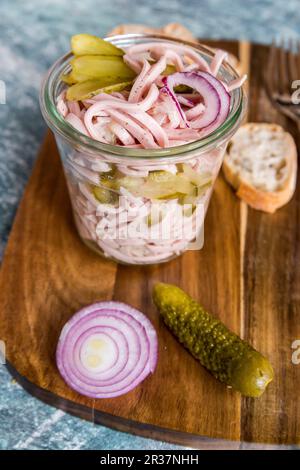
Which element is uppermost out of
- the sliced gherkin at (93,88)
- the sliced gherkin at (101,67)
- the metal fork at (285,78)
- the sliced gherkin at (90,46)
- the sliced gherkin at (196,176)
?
the sliced gherkin at (90,46)

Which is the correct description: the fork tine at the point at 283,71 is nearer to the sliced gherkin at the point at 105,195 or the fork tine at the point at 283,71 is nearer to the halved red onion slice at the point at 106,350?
the sliced gherkin at the point at 105,195

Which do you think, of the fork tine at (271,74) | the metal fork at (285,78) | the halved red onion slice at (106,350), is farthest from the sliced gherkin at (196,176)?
the fork tine at (271,74)

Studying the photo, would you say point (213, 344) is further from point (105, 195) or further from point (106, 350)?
point (105, 195)

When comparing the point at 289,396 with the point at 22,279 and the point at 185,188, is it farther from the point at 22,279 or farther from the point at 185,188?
the point at 22,279

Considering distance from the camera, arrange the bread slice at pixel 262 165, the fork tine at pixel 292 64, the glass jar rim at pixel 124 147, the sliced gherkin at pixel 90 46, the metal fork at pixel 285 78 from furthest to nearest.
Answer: the fork tine at pixel 292 64 → the metal fork at pixel 285 78 → the bread slice at pixel 262 165 → the sliced gherkin at pixel 90 46 → the glass jar rim at pixel 124 147

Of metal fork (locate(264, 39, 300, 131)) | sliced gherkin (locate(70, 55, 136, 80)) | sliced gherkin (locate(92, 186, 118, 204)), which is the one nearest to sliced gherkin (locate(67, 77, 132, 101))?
sliced gherkin (locate(70, 55, 136, 80))

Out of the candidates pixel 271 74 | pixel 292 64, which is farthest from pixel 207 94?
pixel 292 64

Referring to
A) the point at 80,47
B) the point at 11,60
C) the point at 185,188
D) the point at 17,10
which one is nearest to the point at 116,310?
the point at 185,188
